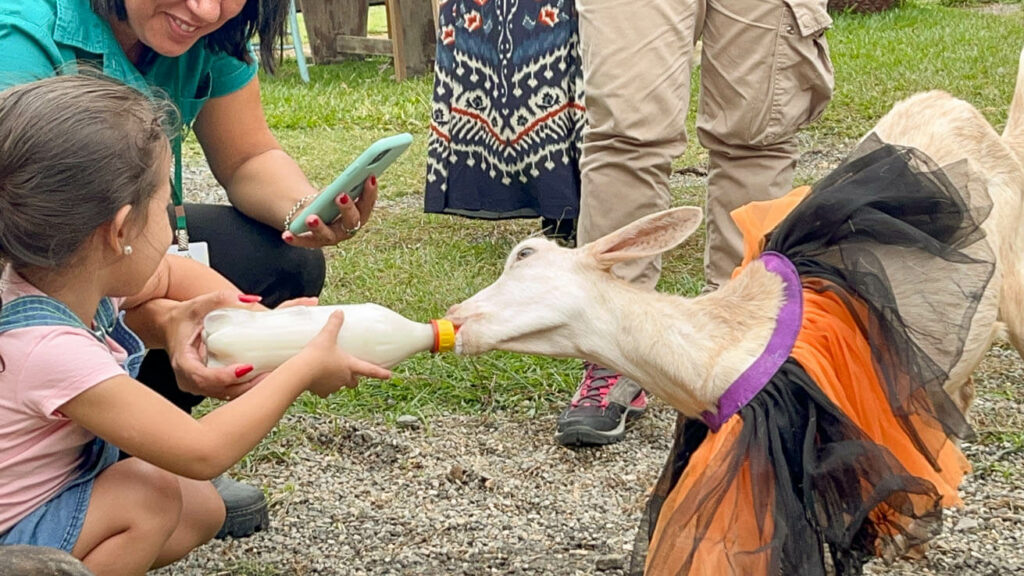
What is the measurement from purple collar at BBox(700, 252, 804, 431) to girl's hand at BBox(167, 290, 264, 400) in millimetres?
907

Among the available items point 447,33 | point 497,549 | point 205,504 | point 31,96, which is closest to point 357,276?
point 447,33

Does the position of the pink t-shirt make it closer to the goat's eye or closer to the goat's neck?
the goat's eye

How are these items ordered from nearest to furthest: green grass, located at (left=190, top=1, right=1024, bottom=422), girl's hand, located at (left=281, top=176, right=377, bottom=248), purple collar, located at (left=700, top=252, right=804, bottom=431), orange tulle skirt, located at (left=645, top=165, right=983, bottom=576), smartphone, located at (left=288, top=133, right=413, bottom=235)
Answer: orange tulle skirt, located at (left=645, top=165, right=983, bottom=576) → purple collar, located at (left=700, top=252, right=804, bottom=431) → smartphone, located at (left=288, top=133, right=413, bottom=235) → girl's hand, located at (left=281, top=176, right=377, bottom=248) → green grass, located at (left=190, top=1, right=1024, bottom=422)

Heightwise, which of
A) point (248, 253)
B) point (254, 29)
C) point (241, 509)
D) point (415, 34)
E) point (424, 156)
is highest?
point (254, 29)

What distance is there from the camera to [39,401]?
84.5 inches

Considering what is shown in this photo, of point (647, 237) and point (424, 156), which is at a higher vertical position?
point (647, 237)

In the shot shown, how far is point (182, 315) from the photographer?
2588 mm

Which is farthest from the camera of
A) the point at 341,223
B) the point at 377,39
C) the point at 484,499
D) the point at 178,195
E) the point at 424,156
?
the point at 377,39

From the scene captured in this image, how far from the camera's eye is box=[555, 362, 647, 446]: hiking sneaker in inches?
A: 143

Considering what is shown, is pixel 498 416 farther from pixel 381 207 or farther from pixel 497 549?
pixel 381 207

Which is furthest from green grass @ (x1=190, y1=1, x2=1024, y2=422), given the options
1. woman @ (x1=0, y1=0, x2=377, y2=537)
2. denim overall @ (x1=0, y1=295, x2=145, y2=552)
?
denim overall @ (x1=0, y1=295, x2=145, y2=552)

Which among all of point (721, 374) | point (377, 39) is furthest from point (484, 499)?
point (377, 39)

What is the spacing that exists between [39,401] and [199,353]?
0.42 m

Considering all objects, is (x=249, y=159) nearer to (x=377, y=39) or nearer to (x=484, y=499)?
(x=484, y=499)
